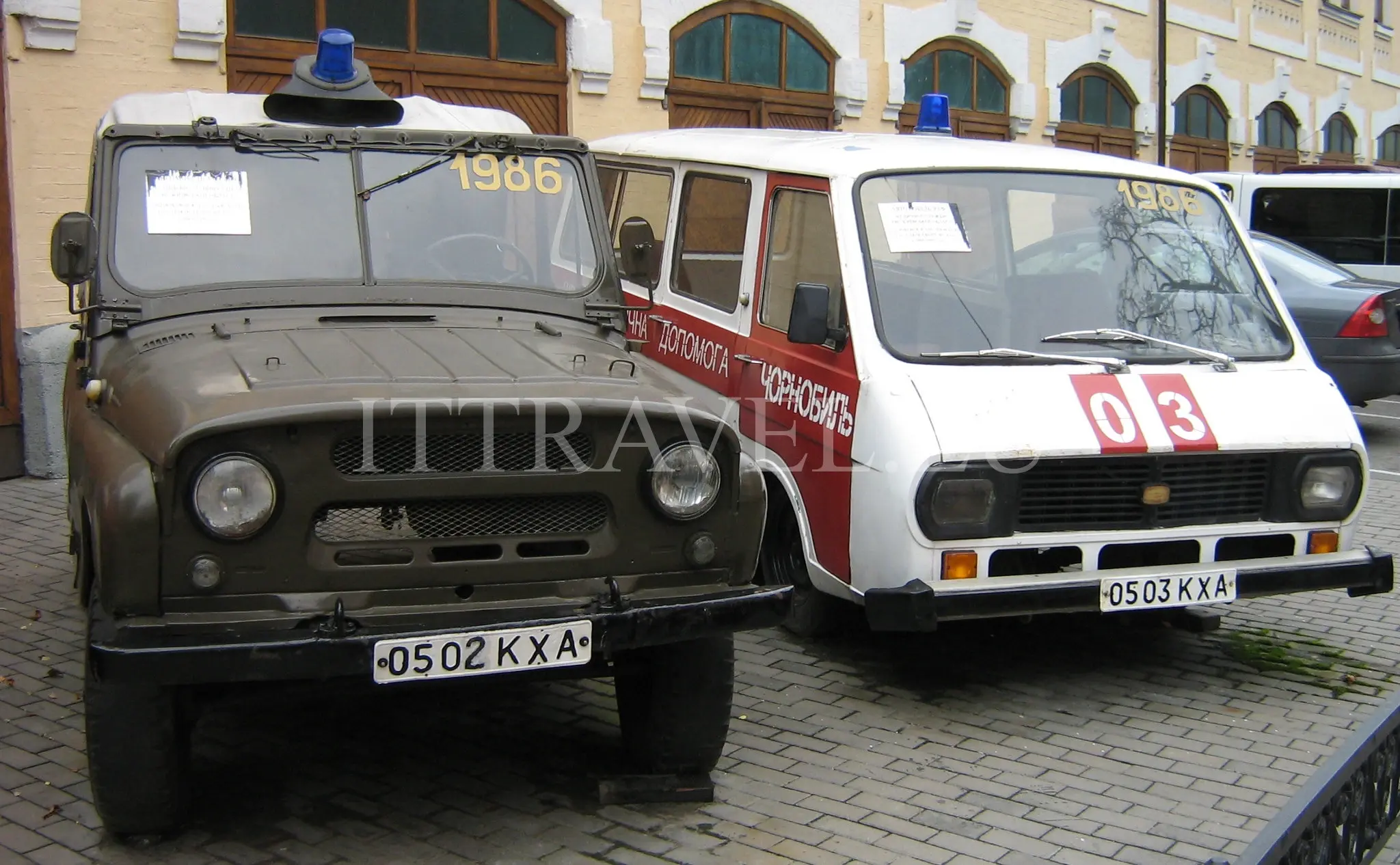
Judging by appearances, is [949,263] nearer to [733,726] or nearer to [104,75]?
[733,726]

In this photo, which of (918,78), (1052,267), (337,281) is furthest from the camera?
(918,78)

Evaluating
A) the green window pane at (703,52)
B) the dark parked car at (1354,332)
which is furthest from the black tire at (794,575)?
the green window pane at (703,52)

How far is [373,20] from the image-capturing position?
36.9 feet

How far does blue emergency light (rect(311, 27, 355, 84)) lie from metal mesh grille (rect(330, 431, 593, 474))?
7.83 ft

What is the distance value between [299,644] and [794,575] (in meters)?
2.89

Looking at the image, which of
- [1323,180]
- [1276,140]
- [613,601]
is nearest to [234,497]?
[613,601]

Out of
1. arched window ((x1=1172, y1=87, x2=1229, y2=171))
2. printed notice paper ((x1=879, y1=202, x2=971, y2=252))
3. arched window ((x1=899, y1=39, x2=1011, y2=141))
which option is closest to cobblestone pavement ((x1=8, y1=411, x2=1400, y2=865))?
printed notice paper ((x1=879, y1=202, x2=971, y2=252))

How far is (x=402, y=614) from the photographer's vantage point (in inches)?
155

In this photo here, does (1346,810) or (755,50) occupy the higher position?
(755,50)

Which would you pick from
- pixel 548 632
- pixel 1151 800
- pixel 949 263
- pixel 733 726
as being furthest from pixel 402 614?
pixel 949 263

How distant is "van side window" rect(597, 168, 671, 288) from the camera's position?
24.0 ft

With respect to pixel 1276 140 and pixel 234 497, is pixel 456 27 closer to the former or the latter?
pixel 234 497

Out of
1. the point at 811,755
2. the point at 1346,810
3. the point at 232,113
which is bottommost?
the point at 811,755

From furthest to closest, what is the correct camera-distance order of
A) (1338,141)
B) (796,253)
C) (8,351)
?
(1338,141)
(8,351)
(796,253)
